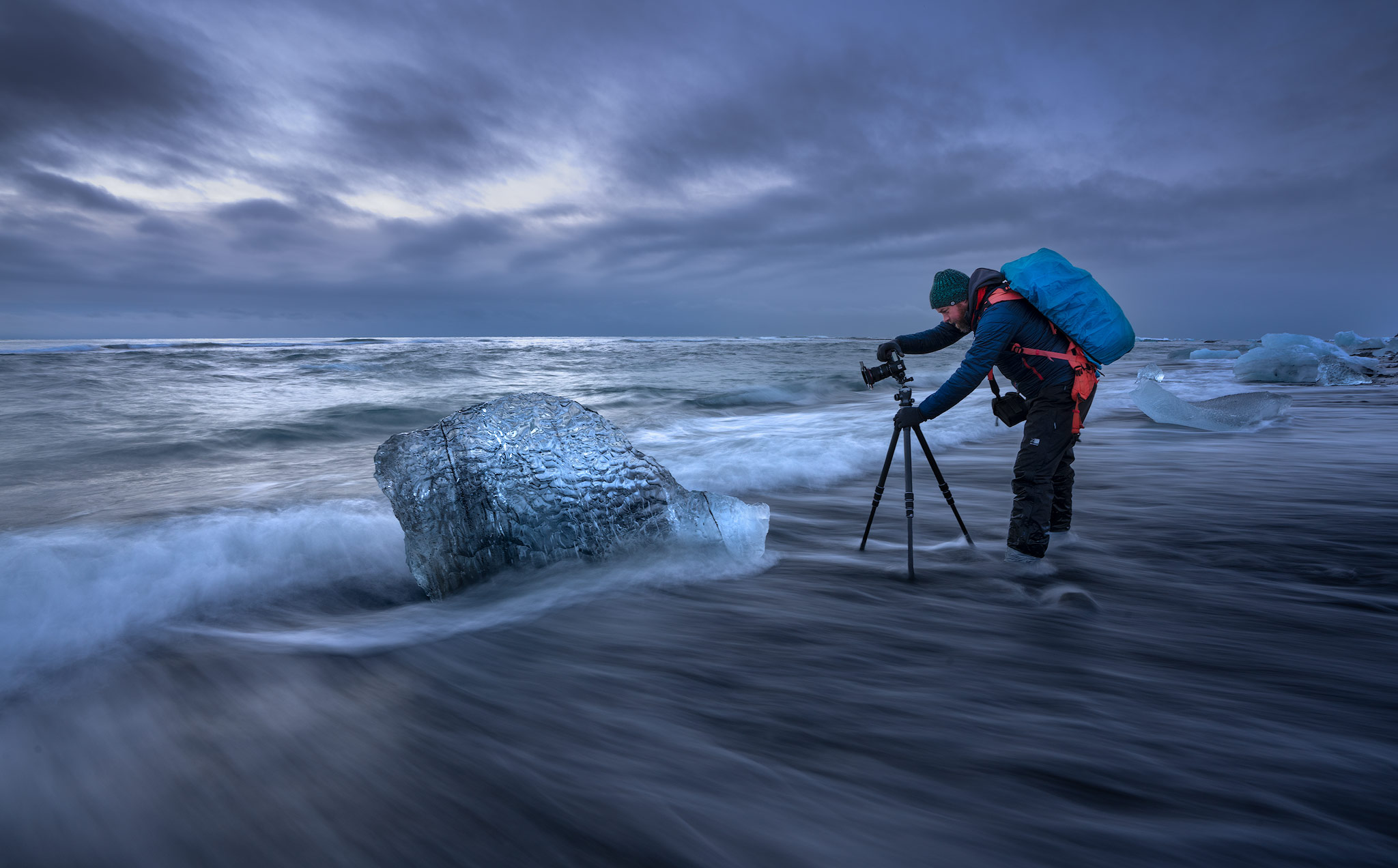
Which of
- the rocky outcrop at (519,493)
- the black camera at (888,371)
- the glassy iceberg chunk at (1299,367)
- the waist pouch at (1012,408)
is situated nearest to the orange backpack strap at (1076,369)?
the waist pouch at (1012,408)

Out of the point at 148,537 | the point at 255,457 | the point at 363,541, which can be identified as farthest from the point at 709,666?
the point at 255,457

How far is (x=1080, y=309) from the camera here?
3678 mm

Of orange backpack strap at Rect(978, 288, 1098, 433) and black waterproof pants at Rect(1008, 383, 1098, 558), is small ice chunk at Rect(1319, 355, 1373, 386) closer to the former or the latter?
orange backpack strap at Rect(978, 288, 1098, 433)

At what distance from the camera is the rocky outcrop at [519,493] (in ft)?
12.4

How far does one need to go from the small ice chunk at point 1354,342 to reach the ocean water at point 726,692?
48.0 meters

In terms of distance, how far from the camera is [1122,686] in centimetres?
272

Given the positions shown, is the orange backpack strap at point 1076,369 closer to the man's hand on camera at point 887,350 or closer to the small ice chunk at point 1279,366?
the man's hand on camera at point 887,350

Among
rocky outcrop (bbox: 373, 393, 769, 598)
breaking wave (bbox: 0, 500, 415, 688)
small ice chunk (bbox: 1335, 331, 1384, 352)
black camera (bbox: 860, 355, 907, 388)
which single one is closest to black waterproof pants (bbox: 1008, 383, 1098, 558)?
black camera (bbox: 860, 355, 907, 388)

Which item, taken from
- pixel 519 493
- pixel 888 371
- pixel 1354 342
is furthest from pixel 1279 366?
pixel 1354 342

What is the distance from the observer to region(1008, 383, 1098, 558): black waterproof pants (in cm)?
372

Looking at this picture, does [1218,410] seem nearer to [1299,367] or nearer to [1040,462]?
[1040,462]

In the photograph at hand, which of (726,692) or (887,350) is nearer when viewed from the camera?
(726,692)

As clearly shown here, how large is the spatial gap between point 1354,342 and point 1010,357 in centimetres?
5457

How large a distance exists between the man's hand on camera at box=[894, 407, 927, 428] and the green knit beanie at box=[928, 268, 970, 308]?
88 centimetres
